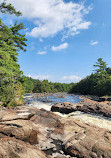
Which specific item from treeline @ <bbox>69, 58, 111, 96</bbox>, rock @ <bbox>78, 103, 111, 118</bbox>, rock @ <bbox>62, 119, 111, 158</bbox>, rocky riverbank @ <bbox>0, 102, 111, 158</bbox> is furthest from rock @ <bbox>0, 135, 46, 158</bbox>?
treeline @ <bbox>69, 58, 111, 96</bbox>

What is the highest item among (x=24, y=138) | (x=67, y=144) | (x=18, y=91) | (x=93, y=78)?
(x=93, y=78)

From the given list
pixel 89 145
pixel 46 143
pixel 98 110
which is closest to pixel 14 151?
pixel 46 143

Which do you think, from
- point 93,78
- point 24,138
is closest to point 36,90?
point 93,78

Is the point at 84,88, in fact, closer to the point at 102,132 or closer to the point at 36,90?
the point at 36,90

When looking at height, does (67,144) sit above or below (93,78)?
below

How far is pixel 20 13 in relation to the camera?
13930 millimetres

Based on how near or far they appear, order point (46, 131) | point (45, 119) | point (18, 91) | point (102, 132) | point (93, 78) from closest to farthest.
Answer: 1. point (102, 132)
2. point (46, 131)
3. point (45, 119)
4. point (18, 91)
5. point (93, 78)

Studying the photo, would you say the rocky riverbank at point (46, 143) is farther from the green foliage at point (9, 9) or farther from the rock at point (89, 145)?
the green foliage at point (9, 9)

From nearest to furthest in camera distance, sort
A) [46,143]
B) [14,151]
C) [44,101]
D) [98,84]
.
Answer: [14,151], [46,143], [44,101], [98,84]

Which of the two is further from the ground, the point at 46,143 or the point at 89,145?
the point at 89,145

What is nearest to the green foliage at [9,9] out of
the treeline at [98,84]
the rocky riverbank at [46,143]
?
the rocky riverbank at [46,143]

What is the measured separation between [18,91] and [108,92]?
120 ft

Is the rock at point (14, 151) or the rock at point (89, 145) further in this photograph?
the rock at point (89, 145)

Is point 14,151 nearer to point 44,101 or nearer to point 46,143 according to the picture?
point 46,143
